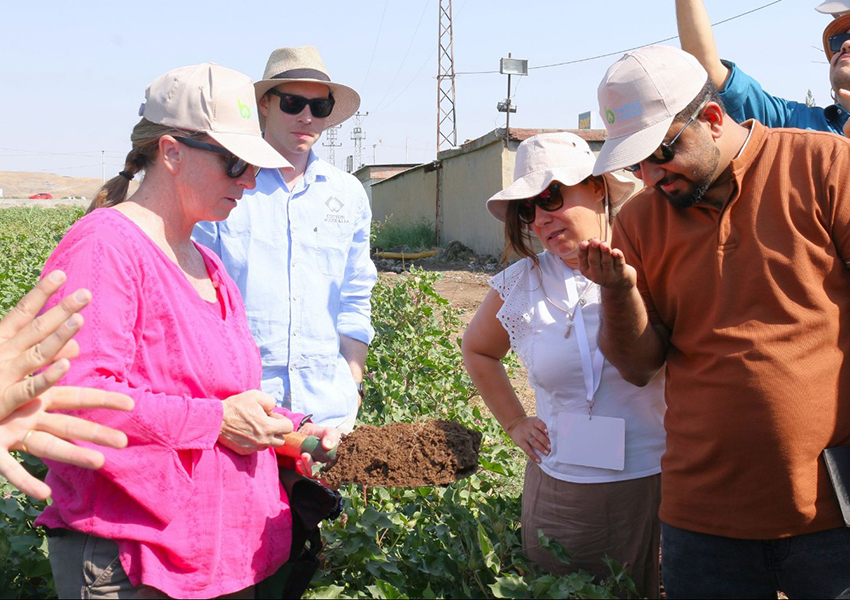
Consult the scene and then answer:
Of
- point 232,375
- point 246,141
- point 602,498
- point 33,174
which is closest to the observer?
point 232,375

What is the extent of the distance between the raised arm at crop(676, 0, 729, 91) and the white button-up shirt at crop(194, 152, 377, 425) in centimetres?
133

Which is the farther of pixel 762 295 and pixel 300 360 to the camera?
pixel 300 360

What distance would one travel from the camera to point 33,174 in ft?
462

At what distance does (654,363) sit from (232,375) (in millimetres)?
1094

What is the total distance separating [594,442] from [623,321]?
47 centimetres

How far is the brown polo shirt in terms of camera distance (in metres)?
2.05

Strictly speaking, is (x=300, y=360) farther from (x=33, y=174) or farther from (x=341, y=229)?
(x=33, y=174)

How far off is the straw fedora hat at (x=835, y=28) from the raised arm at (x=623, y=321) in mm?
1296

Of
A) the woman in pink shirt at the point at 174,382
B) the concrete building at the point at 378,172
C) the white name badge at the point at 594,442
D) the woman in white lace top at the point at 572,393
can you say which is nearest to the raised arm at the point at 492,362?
the woman in white lace top at the point at 572,393

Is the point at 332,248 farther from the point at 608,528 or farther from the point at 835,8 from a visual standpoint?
the point at 835,8

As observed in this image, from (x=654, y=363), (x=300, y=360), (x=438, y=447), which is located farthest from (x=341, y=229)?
(x=654, y=363)

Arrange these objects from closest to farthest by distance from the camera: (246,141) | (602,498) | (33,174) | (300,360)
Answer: (246,141) → (602,498) → (300,360) → (33,174)

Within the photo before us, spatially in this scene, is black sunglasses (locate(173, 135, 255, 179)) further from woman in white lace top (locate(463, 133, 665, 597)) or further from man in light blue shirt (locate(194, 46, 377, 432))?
man in light blue shirt (locate(194, 46, 377, 432))

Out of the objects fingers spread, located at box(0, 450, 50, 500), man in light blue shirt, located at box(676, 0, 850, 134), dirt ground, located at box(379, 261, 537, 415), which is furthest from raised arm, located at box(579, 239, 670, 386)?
dirt ground, located at box(379, 261, 537, 415)
